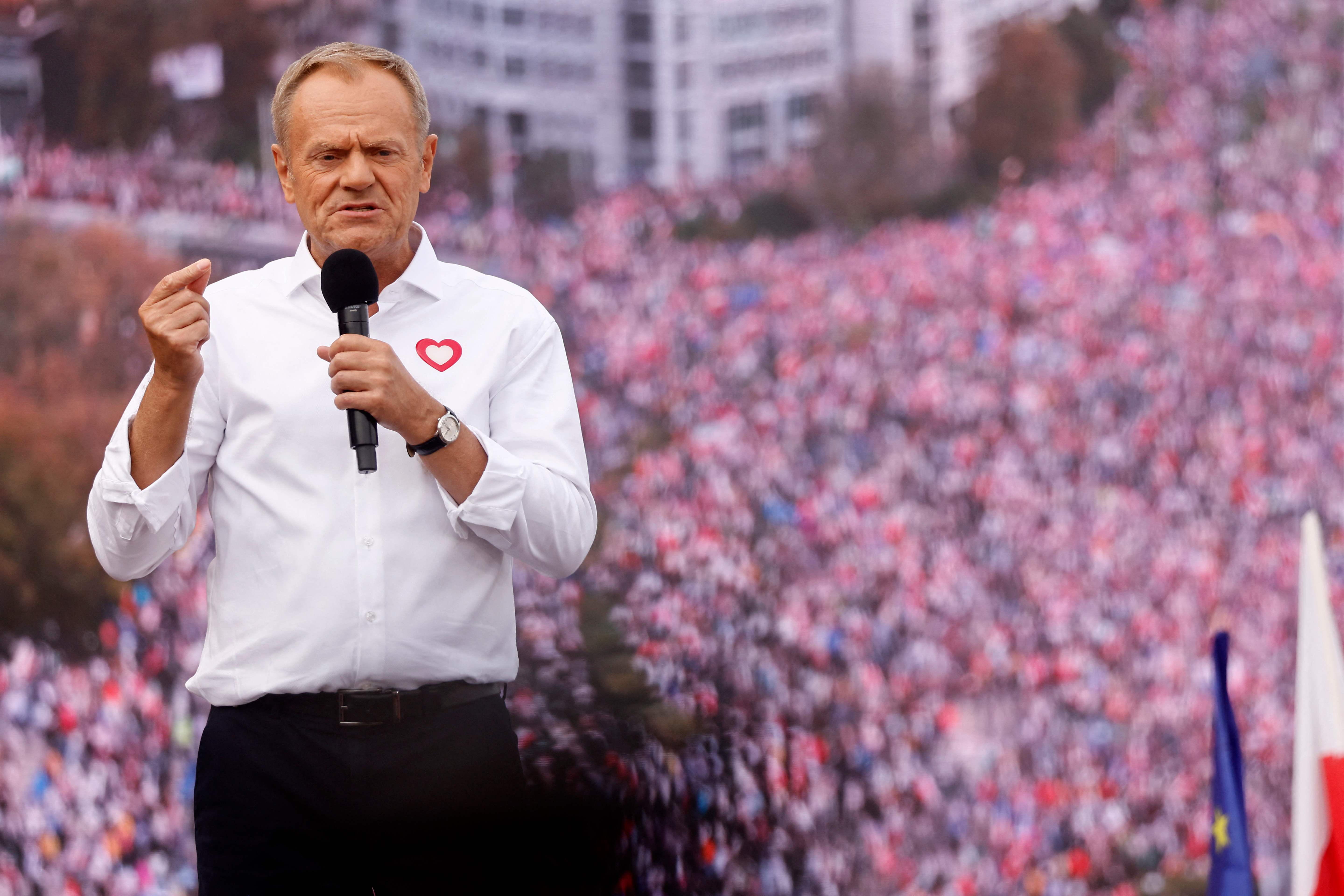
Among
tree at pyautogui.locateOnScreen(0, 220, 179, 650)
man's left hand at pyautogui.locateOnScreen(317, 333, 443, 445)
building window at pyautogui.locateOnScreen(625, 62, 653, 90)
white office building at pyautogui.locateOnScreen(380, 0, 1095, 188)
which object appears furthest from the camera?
building window at pyautogui.locateOnScreen(625, 62, 653, 90)

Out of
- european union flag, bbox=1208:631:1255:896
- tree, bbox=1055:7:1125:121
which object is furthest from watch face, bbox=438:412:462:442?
tree, bbox=1055:7:1125:121

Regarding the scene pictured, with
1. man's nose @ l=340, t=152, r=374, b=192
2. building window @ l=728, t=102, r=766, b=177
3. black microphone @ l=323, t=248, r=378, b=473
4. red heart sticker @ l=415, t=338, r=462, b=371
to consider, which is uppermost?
building window @ l=728, t=102, r=766, b=177

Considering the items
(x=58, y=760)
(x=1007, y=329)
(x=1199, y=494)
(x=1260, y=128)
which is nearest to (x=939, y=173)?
(x=1007, y=329)

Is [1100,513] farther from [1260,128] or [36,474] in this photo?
[36,474]

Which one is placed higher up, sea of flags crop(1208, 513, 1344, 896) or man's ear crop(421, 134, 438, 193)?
man's ear crop(421, 134, 438, 193)

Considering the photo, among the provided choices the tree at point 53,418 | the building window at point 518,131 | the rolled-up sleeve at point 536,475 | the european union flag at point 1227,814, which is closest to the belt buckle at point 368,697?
the rolled-up sleeve at point 536,475

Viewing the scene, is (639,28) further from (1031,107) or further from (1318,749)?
(1318,749)

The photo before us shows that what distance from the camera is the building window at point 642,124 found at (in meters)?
6.36

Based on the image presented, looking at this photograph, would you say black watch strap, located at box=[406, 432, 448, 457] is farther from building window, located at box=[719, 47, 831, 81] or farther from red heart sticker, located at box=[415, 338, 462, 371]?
building window, located at box=[719, 47, 831, 81]

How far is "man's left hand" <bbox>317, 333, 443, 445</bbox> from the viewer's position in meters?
1.09

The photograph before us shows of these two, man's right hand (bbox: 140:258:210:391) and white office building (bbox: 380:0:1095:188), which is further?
white office building (bbox: 380:0:1095:188)

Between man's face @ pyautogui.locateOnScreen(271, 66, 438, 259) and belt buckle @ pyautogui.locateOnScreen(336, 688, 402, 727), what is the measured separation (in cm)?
44

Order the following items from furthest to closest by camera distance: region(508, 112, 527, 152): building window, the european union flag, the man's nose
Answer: region(508, 112, 527, 152): building window < the european union flag < the man's nose

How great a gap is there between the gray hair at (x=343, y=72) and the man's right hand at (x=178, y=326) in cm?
20
